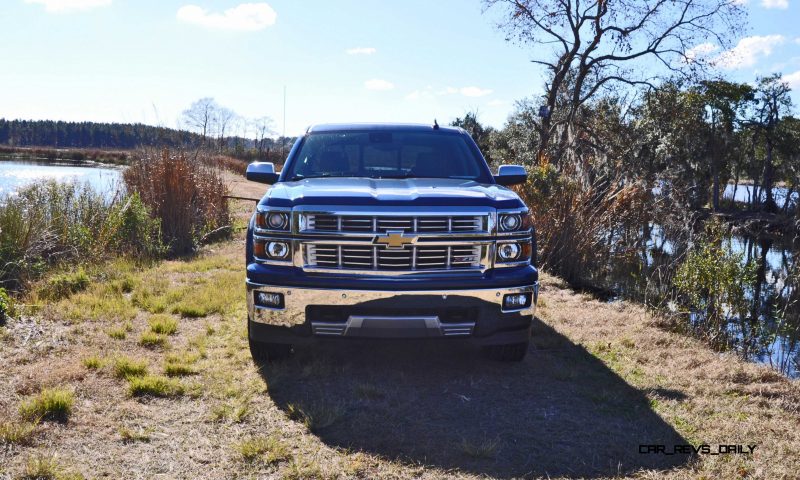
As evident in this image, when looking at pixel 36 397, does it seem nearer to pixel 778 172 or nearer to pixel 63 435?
pixel 63 435

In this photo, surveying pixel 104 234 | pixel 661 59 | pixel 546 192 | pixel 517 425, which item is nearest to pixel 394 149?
pixel 517 425

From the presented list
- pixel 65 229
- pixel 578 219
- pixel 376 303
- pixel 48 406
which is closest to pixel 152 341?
pixel 48 406

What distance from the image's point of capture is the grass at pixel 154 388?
4008 millimetres

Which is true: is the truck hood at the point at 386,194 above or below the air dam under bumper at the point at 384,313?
above

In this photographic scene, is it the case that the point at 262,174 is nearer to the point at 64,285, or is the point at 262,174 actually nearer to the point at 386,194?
the point at 386,194

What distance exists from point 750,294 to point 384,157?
6568 millimetres

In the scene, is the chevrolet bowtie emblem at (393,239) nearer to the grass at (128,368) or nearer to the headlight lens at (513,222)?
the headlight lens at (513,222)

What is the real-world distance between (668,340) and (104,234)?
747 centimetres

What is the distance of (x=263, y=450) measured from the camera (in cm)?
323

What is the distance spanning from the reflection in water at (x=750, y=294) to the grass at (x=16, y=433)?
5.97 metres

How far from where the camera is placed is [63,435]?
11.0 feet

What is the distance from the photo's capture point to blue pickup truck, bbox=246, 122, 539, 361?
12.6 ft

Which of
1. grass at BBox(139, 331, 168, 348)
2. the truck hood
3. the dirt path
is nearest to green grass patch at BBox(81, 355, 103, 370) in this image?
the dirt path

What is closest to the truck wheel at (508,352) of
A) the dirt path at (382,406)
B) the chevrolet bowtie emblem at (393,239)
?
the dirt path at (382,406)
